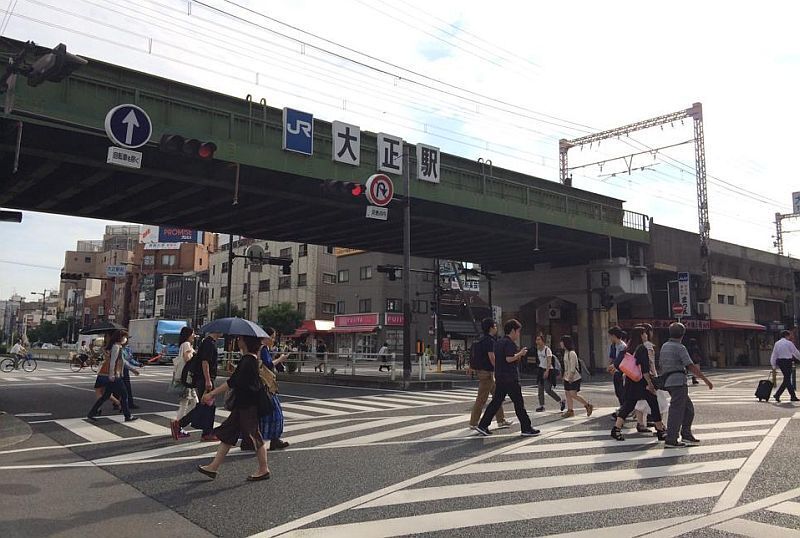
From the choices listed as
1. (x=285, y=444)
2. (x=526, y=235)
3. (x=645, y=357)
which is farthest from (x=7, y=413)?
(x=526, y=235)

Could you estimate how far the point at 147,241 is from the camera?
303 feet

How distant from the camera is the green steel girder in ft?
46.6

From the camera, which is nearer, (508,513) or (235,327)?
(508,513)

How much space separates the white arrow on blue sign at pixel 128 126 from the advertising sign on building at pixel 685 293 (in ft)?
103

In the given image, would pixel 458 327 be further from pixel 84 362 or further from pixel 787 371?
pixel 787 371

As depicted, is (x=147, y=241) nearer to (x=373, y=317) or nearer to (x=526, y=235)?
(x=373, y=317)

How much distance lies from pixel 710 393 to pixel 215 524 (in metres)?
17.0

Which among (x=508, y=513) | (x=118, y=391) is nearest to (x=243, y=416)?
(x=508, y=513)

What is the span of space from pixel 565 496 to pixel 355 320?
51.5 meters

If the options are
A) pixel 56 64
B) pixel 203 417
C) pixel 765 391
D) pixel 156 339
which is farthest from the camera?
pixel 156 339

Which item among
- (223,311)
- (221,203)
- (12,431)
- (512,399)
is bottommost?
(12,431)

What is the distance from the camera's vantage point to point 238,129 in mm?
17625

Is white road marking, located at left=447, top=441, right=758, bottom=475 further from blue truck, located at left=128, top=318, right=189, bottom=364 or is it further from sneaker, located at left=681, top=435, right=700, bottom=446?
blue truck, located at left=128, top=318, right=189, bottom=364

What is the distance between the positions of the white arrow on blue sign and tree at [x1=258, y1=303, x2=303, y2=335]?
4525 cm
